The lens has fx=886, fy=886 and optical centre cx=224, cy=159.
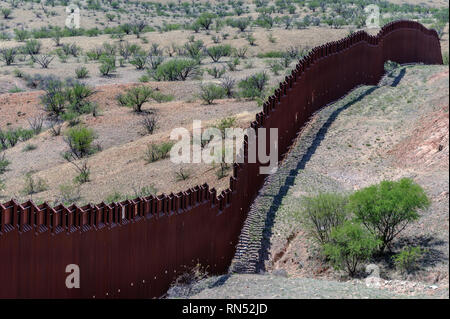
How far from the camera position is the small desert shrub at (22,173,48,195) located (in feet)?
78.4

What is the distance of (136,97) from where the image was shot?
33.1m

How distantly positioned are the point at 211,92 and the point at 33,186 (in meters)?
10.4

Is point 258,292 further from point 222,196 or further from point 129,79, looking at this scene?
point 129,79

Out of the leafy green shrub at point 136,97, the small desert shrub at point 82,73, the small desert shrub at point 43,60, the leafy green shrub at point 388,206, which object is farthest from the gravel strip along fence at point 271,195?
the small desert shrub at point 43,60

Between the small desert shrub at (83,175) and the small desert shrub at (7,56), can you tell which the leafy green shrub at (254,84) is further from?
the small desert shrub at (7,56)

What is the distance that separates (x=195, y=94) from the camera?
1359 inches

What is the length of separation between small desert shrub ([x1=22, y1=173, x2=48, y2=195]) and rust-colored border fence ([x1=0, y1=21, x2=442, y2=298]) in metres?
7.45

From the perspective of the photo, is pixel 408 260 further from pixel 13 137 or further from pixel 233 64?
pixel 233 64

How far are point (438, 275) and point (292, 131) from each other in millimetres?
8712

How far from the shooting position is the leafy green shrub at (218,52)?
156 ft

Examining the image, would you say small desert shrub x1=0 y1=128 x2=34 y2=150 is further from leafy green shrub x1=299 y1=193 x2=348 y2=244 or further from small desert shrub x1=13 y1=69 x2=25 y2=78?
leafy green shrub x1=299 y1=193 x2=348 y2=244

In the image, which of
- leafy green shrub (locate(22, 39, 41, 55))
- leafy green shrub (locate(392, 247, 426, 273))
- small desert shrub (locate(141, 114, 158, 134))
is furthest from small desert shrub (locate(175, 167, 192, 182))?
leafy green shrub (locate(22, 39, 41, 55))

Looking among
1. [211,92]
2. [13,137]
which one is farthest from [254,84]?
[13,137]
